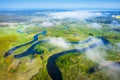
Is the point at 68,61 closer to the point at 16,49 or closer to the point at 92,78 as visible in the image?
the point at 92,78

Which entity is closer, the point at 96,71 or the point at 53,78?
the point at 53,78

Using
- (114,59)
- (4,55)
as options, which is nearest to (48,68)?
(4,55)

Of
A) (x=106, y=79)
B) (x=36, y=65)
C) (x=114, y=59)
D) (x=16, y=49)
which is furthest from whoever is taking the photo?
(x=16, y=49)

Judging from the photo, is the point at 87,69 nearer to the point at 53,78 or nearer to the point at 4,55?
the point at 53,78

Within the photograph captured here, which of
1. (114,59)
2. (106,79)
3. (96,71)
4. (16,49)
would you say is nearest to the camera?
(106,79)

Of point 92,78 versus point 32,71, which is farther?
point 32,71

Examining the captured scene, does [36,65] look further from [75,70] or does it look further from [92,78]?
[92,78]

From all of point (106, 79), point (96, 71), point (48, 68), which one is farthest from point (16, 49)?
point (106, 79)

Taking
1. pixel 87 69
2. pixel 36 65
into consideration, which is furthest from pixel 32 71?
pixel 87 69

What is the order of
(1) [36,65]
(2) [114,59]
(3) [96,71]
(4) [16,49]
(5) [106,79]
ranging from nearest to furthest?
(5) [106,79]
(3) [96,71]
(1) [36,65]
(2) [114,59]
(4) [16,49]
